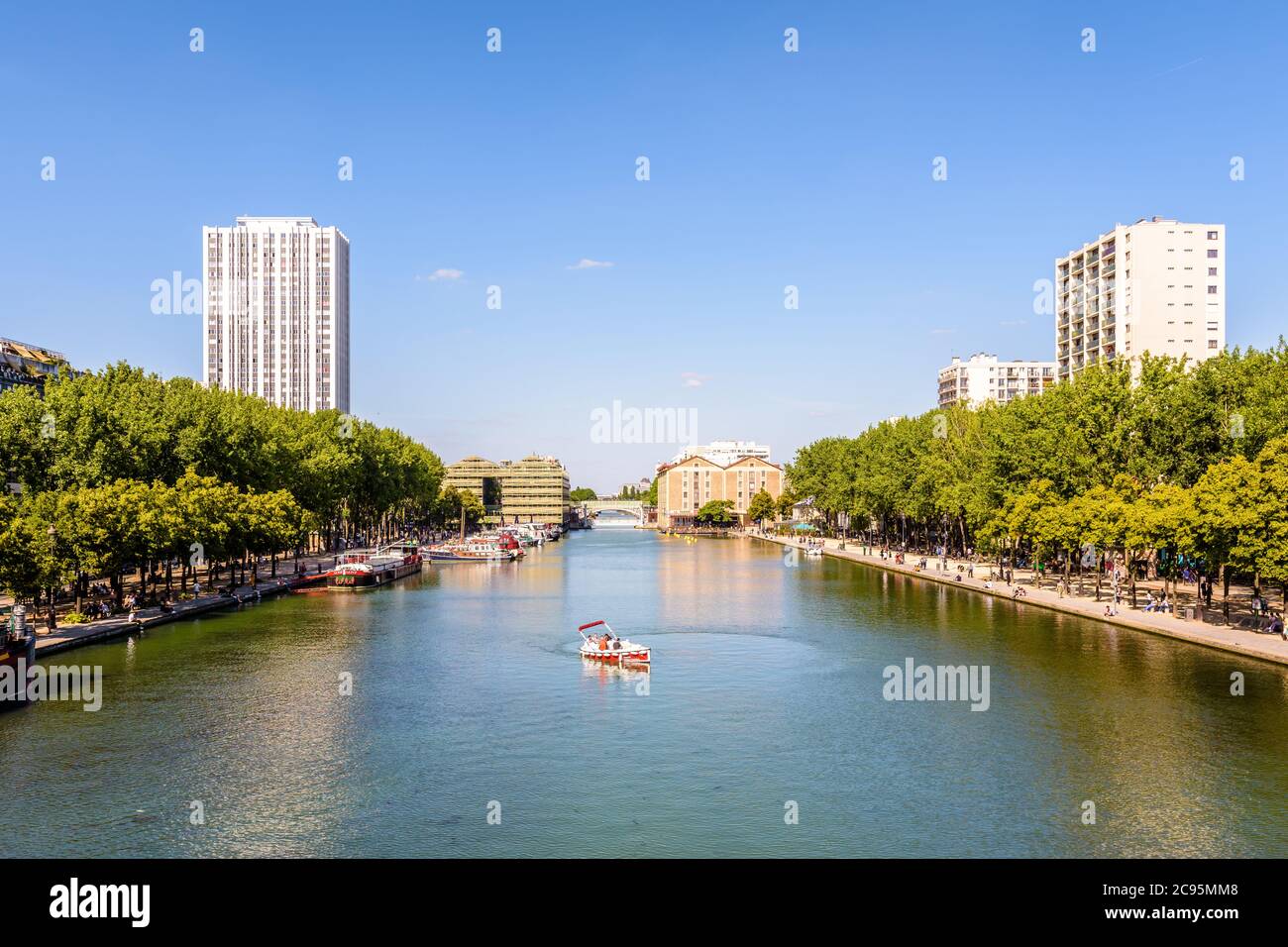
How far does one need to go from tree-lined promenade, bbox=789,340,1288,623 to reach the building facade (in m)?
98.6

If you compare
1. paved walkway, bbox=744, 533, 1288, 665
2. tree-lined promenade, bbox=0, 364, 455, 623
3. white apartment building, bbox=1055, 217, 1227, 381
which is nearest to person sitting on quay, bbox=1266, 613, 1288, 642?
paved walkway, bbox=744, 533, 1288, 665

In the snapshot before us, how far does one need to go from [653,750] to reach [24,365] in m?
114

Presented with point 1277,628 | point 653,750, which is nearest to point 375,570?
point 653,750

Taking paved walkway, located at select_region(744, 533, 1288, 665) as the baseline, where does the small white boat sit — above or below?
below

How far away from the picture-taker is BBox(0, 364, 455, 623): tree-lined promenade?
52188 mm

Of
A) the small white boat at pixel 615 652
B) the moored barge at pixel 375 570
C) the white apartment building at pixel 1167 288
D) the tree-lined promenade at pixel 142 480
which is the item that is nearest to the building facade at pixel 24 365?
the tree-lined promenade at pixel 142 480

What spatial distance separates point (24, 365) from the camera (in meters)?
116

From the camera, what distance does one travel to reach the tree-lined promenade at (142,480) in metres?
52.2

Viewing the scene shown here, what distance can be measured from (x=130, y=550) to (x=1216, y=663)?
55.7 metres

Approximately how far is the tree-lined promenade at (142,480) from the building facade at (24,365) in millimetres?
26965

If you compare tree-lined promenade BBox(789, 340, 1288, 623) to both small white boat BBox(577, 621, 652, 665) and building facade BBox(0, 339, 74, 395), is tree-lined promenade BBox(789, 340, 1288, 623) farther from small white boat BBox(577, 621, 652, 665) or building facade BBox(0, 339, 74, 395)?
building facade BBox(0, 339, 74, 395)

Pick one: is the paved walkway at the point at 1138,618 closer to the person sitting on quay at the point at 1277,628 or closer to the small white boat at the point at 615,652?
the person sitting on quay at the point at 1277,628

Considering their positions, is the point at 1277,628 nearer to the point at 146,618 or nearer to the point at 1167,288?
the point at 146,618
